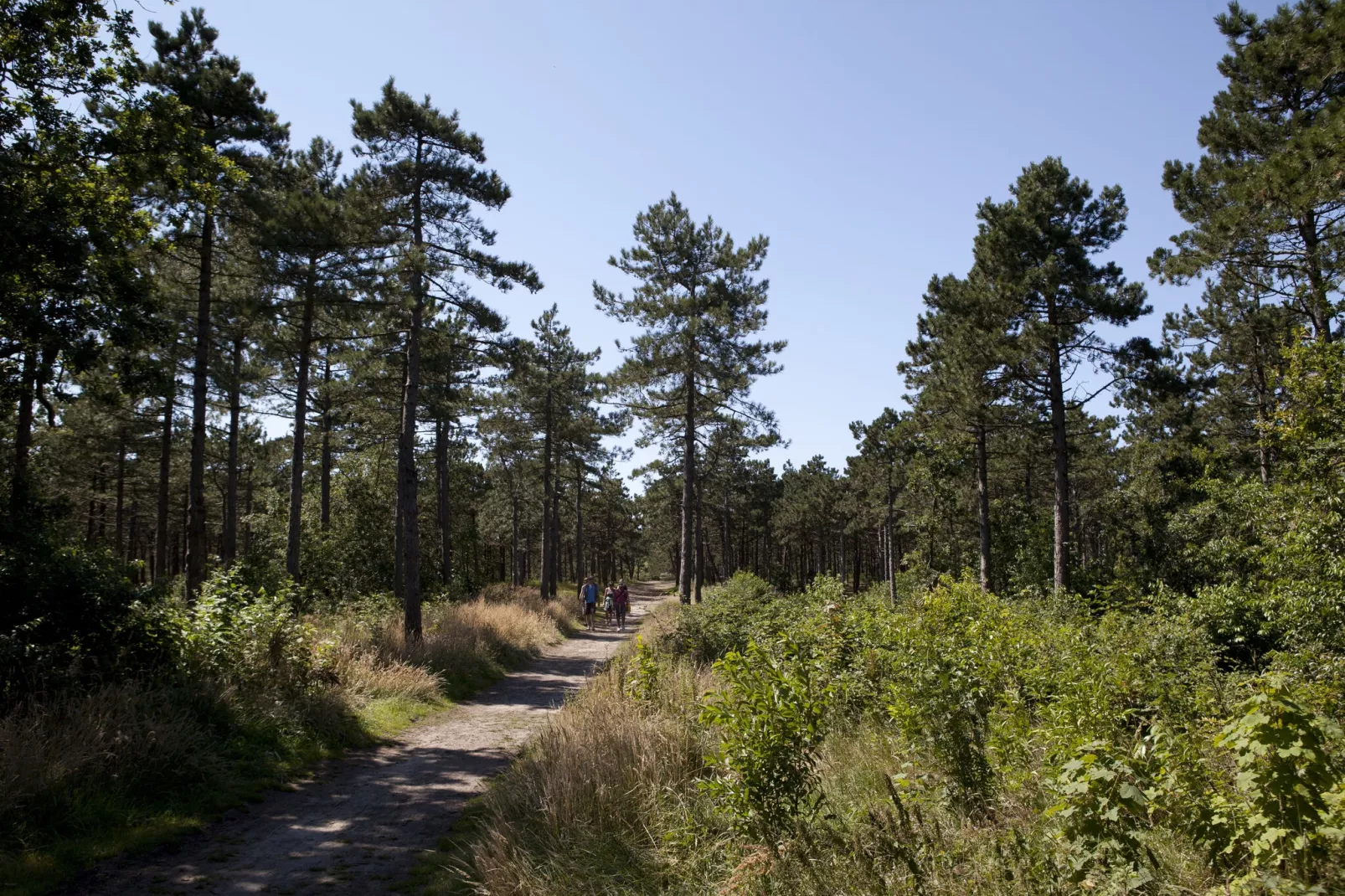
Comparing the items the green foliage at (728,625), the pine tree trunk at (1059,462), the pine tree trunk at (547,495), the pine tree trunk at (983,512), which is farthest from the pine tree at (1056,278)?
the pine tree trunk at (547,495)

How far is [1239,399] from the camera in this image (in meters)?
24.3

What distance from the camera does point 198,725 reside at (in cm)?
757

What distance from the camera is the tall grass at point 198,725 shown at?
5.71m

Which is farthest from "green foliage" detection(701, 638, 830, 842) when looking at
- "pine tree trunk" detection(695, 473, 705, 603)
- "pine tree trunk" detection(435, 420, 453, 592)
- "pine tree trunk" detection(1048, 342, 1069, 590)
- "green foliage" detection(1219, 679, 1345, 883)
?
"pine tree trunk" detection(435, 420, 453, 592)

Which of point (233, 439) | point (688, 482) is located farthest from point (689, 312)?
point (233, 439)

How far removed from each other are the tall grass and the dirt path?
35 centimetres

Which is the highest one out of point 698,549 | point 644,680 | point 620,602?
point 644,680

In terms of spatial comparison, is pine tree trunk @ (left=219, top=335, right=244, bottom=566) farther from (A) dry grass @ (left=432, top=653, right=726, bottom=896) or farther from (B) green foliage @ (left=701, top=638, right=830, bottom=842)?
(B) green foliage @ (left=701, top=638, right=830, bottom=842)

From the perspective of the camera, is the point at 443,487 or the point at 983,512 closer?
the point at 983,512

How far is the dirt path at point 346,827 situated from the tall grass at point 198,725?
0.35m

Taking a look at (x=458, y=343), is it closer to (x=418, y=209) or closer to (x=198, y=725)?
(x=418, y=209)

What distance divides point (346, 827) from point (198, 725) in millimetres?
2270

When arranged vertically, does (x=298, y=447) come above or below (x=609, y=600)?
above

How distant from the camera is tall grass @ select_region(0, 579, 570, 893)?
5715mm
